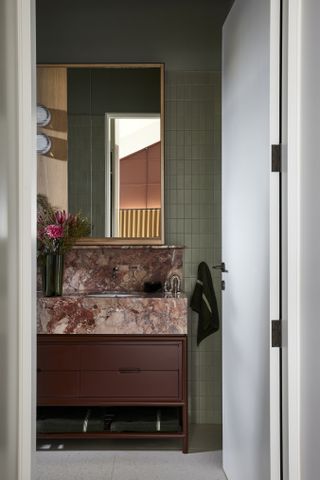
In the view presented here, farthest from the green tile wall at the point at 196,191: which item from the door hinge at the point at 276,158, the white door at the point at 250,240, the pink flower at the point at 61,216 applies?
the door hinge at the point at 276,158

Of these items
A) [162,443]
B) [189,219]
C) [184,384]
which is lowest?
[162,443]

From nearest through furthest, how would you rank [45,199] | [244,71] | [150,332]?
1. [244,71]
2. [150,332]
3. [45,199]

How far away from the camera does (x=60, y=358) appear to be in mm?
3303

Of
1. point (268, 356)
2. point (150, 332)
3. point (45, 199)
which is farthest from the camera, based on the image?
point (45, 199)

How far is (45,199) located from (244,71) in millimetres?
1708

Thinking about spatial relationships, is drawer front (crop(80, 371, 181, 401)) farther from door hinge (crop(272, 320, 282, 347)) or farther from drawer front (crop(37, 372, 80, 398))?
door hinge (crop(272, 320, 282, 347))

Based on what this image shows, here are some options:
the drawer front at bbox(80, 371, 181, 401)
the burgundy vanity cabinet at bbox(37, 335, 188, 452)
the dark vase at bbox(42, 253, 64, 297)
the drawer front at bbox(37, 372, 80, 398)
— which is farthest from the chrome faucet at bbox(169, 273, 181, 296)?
the drawer front at bbox(37, 372, 80, 398)
